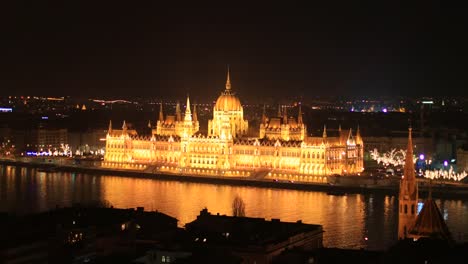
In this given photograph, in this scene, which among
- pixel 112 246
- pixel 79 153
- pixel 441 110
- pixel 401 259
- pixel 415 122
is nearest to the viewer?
pixel 401 259

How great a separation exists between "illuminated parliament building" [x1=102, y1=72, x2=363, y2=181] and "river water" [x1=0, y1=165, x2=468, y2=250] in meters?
4.40

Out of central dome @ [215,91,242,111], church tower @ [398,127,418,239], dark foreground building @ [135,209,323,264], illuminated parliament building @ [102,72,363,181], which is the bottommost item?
dark foreground building @ [135,209,323,264]

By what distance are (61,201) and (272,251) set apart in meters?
16.8

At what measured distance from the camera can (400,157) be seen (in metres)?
53.3

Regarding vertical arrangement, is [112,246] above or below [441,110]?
below

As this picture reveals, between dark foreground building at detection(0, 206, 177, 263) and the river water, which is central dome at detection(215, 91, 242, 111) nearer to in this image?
the river water

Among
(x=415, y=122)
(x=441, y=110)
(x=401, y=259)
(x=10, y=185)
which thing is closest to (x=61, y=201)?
(x=10, y=185)

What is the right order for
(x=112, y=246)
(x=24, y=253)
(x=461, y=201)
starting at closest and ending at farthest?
(x=24, y=253)
(x=112, y=246)
(x=461, y=201)

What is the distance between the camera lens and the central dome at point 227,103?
170ft

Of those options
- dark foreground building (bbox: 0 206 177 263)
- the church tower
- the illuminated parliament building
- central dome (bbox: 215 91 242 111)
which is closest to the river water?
the illuminated parliament building

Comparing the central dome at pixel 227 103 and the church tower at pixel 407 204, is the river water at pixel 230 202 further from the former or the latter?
the central dome at pixel 227 103

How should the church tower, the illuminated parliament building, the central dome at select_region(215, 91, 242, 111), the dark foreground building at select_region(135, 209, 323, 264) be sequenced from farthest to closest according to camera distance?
the central dome at select_region(215, 91, 242, 111) → the illuminated parliament building → the church tower → the dark foreground building at select_region(135, 209, 323, 264)

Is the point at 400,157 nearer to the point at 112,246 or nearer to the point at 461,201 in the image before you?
the point at 461,201

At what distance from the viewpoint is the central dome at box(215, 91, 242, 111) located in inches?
2040
